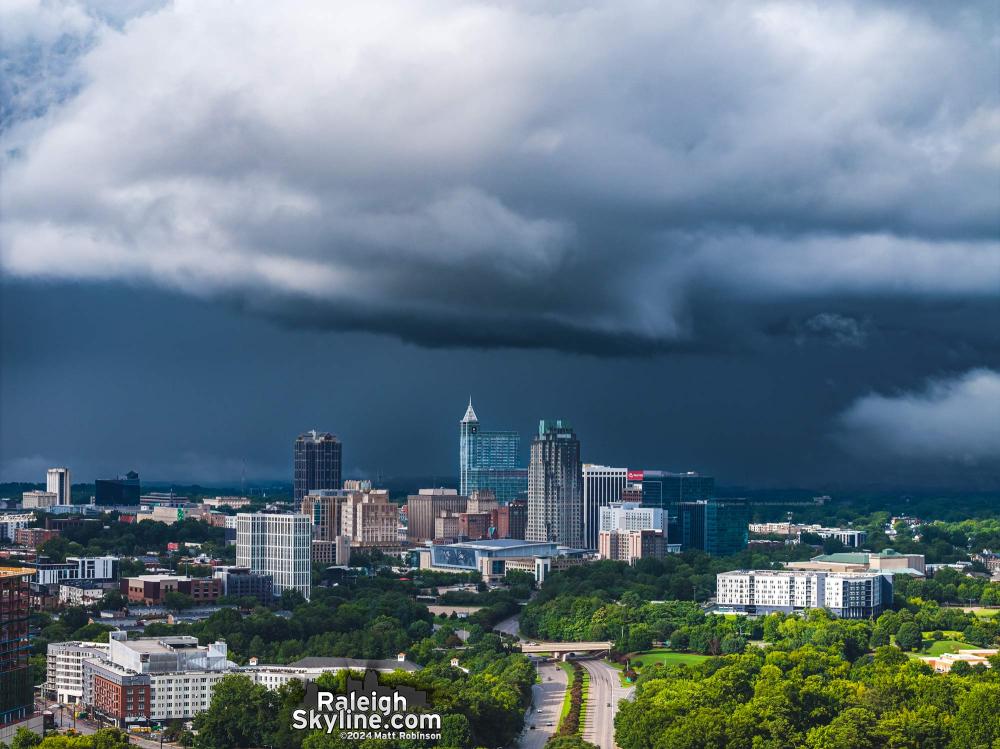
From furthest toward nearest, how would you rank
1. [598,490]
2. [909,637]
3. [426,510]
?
1. [426,510]
2. [598,490]
3. [909,637]

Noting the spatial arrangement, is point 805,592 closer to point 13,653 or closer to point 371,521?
point 371,521

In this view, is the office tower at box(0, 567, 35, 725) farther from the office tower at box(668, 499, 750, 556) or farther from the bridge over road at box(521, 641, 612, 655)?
the office tower at box(668, 499, 750, 556)

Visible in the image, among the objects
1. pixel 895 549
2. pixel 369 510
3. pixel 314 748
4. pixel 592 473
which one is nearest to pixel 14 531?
pixel 369 510

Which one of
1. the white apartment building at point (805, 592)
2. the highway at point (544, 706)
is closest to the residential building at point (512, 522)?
the white apartment building at point (805, 592)

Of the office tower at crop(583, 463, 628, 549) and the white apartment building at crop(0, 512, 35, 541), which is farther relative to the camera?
the office tower at crop(583, 463, 628, 549)

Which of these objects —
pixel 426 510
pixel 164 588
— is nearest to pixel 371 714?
pixel 164 588

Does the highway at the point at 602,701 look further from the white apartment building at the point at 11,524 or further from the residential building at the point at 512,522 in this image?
the residential building at the point at 512,522

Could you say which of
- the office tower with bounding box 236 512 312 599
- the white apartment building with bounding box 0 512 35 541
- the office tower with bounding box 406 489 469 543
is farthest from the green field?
the office tower with bounding box 406 489 469 543
